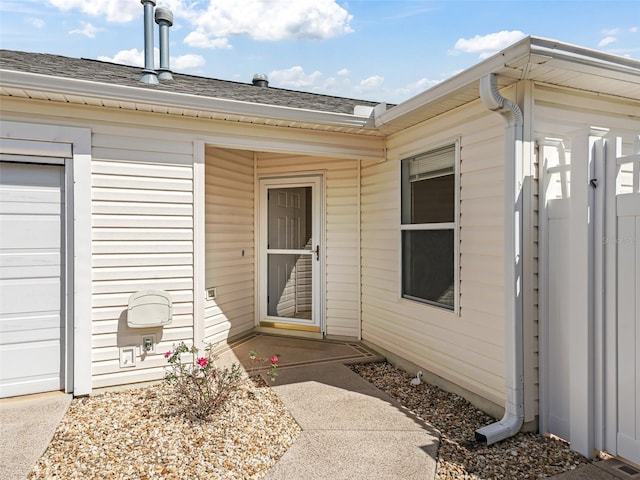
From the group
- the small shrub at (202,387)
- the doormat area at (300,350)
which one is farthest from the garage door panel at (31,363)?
the doormat area at (300,350)

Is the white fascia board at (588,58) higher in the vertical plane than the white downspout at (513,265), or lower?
higher

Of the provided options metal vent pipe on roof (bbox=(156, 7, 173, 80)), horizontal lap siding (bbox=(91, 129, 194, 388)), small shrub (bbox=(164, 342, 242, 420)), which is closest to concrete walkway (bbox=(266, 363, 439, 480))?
small shrub (bbox=(164, 342, 242, 420))

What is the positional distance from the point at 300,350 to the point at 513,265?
8.74 feet

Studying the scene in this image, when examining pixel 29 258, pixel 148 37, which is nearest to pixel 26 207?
pixel 29 258

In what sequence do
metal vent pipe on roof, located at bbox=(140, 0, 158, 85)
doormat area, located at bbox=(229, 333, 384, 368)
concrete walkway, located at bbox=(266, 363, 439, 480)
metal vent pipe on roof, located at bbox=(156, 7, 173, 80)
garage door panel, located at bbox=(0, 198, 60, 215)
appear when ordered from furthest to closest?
1. metal vent pipe on roof, located at bbox=(156, 7, 173, 80)
2. metal vent pipe on roof, located at bbox=(140, 0, 158, 85)
3. doormat area, located at bbox=(229, 333, 384, 368)
4. garage door panel, located at bbox=(0, 198, 60, 215)
5. concrete walkway, located at bbox=(266, 363, 439, 480)

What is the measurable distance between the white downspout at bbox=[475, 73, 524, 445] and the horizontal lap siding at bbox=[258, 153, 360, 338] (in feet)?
7.55

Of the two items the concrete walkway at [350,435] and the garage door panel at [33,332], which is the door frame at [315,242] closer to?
the concrete walkway at [350,435]

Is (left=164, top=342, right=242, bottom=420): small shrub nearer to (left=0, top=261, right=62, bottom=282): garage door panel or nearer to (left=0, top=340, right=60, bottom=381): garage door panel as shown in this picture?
(left=0, top=340, right=60, bottom=381): garage door panel

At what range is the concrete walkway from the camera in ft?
7.12

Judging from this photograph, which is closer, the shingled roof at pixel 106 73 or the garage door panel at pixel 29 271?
the garage door panel at pixel 29 271

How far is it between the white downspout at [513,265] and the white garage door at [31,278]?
348 cm

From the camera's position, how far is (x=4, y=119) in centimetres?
299

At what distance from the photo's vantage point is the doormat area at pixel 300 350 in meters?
4.14

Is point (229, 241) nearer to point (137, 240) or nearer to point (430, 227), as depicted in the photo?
point (137, 240)
